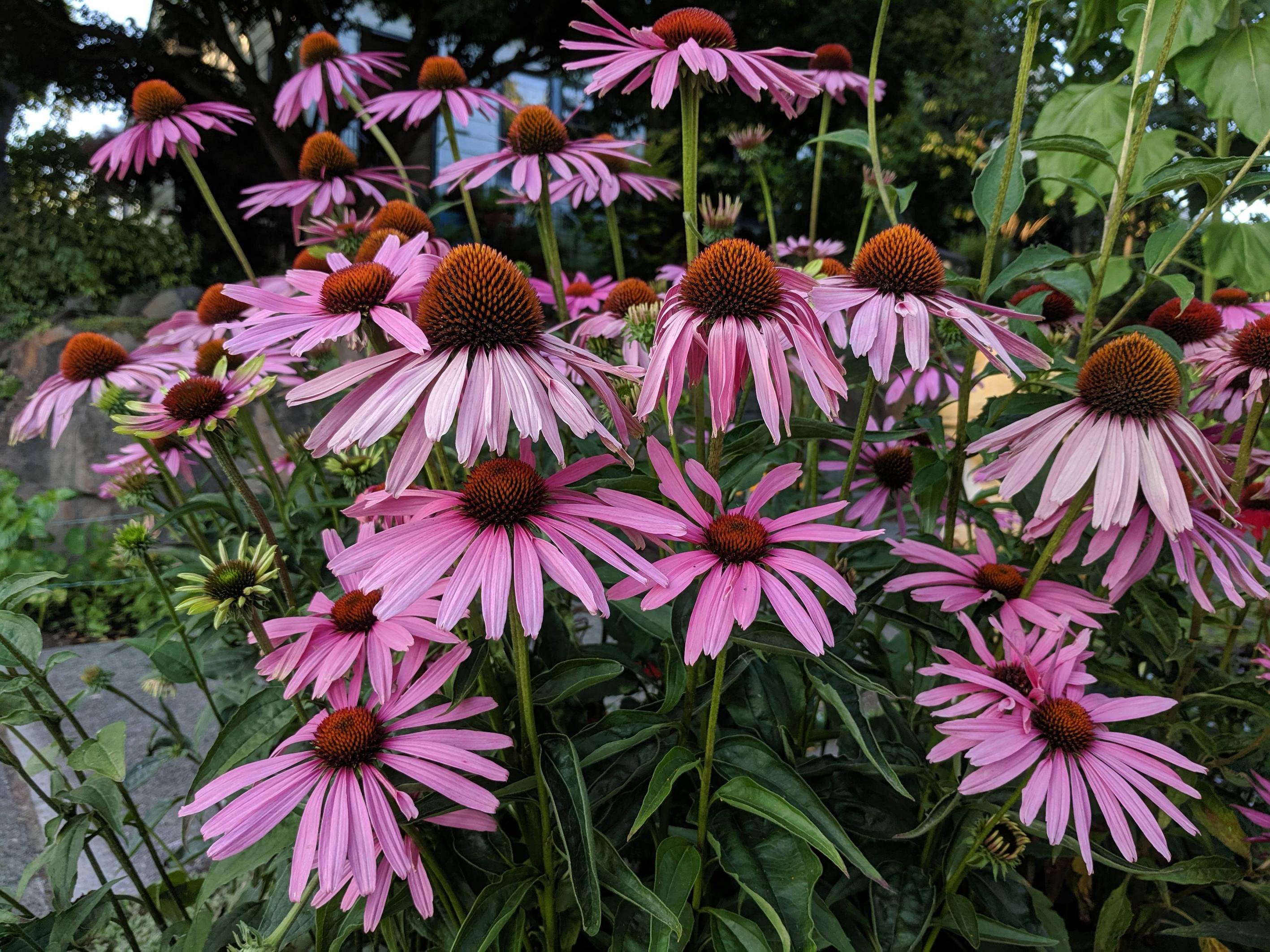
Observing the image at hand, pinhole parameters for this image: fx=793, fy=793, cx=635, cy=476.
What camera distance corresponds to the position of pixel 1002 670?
812 millimetres

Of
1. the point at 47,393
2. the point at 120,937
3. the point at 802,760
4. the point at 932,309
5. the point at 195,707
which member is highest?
the point at 932,309

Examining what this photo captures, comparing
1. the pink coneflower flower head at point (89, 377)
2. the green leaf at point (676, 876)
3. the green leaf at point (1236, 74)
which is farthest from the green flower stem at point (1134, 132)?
the pink coneflower flower head at point (89, 377)

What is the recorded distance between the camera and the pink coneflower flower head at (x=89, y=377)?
48.3 inches

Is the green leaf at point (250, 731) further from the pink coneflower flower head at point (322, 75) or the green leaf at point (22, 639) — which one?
the pink coneflower flower head at point (322, 75)

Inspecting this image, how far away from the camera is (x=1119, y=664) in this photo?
3.70ft

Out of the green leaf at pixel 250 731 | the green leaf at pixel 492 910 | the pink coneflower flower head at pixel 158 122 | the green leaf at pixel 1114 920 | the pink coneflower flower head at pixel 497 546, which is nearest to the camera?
the pink coneflower flower head at pixel 497 546

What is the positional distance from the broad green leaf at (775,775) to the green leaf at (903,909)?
86 mm

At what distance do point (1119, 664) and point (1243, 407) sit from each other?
388 millimetres

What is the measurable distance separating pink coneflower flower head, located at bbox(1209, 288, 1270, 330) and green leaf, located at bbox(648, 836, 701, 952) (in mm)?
1165

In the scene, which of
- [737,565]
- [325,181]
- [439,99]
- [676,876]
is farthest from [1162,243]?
[325,181]

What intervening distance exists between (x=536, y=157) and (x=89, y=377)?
2.60 ft

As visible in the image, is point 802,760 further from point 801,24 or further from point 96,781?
point 801,24

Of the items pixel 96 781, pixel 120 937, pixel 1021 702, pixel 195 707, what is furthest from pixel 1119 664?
pixel 195 707

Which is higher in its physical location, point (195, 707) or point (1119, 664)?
point (1119, 664)
